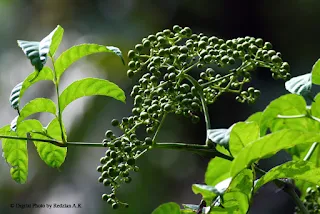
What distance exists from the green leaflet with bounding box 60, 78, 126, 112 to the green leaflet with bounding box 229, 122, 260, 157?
0.22m

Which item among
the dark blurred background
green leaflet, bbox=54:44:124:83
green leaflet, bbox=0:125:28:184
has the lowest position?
the dark blurred background

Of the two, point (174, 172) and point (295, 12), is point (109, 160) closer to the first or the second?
point (174, 172)

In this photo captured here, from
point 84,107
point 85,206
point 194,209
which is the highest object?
point 194,209

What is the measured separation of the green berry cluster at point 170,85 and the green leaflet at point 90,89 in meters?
0.04

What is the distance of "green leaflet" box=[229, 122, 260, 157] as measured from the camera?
67cm

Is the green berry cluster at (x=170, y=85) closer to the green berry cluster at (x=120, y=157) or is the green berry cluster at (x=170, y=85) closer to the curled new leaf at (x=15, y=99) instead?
the green berry cluster at (x=120, y=157)

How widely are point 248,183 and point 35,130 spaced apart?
32 centimetres

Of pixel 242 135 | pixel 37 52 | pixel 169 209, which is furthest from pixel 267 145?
pixel 37 52

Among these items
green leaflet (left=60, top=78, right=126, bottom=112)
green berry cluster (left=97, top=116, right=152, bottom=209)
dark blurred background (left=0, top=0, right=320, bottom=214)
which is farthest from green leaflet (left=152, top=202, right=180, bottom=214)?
dark blurred background (left=0, top=0, right=320, bottom=214)

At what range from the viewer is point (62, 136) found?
804mm

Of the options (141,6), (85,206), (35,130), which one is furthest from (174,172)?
(35,130)

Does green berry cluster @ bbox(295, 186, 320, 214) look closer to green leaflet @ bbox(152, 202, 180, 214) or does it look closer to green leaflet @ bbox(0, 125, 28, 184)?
green leaflet @ bbox(152, 202, 180, 214)

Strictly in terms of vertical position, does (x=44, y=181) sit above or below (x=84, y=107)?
below

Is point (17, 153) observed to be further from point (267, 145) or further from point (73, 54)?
point (267, 145)
